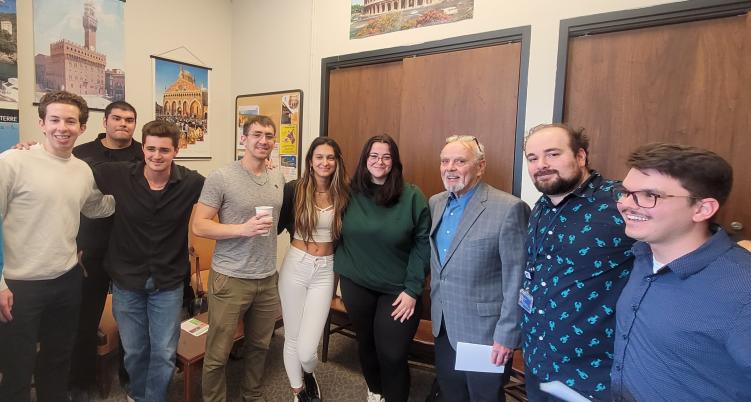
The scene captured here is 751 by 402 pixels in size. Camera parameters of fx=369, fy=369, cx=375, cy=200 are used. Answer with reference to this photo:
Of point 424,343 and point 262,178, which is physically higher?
point 262,178

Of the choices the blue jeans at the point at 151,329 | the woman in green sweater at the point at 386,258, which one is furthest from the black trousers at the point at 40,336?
the woman in green sweater at the point at 386,258

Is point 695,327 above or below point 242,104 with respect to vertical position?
below

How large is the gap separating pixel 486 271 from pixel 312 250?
0.87 m

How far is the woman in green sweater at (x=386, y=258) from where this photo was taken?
1.83m

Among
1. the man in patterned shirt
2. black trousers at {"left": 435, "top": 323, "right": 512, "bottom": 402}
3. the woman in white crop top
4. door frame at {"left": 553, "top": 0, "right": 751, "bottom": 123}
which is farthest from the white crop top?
door frame at {"left": 553, "top": 0, "right": 751, "bottom": 123}

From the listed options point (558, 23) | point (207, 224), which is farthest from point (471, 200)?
point (558, 23)

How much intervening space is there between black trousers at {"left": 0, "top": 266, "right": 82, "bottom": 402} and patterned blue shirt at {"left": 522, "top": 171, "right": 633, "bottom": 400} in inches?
79.4

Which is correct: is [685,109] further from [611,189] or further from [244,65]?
[244,65]

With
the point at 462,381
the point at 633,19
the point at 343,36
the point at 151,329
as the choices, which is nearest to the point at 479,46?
the point at 633,19

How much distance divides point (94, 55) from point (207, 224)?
218cm

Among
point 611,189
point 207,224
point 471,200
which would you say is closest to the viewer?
point 611,189

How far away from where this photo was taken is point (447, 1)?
8.50 ft

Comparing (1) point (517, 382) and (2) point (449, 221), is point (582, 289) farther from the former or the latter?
(1) point (517, 382)

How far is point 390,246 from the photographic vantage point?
6.04 feet
